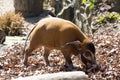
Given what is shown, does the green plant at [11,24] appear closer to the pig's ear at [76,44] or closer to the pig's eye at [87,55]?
the pig's ear at [76,44]

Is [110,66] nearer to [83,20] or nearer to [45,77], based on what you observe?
[45,77]

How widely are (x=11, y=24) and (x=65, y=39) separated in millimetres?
8213

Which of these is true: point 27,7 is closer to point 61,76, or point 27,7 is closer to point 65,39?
point 65,39

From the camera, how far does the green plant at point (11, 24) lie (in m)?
14.1

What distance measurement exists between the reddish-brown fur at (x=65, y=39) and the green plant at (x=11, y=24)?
291 inches

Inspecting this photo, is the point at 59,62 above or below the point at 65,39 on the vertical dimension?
below

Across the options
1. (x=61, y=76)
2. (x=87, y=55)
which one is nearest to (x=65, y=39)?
(x=87, y=55)

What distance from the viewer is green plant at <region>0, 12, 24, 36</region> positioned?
14.1 meters

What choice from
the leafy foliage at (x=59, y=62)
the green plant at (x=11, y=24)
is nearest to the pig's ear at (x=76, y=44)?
the leafy foliage at (x=59, y=62)

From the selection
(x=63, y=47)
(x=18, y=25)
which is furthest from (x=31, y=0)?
(x=63, y=47)

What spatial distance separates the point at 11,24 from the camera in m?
14.3

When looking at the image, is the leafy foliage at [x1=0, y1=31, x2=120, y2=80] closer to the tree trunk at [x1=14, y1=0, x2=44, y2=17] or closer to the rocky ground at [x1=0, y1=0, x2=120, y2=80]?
the rocky ground at [x1=0, y1=0, x2=120, y2=80]

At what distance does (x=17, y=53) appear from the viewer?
334 inches

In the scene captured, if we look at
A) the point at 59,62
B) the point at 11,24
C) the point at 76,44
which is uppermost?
the point at 76,44
